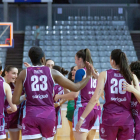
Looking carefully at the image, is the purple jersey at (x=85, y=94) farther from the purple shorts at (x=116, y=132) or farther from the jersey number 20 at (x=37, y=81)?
the jersey number 20 at (x=37, y=81)

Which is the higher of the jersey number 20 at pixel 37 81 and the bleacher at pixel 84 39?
the bleacher at pixel 84 39

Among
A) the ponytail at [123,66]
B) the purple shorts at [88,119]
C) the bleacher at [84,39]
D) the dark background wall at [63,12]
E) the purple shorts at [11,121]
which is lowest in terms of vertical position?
the purple shorts at [11,121]

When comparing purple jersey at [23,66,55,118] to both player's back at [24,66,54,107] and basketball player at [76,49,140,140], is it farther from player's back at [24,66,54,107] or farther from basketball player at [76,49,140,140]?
basketball player at [76,49,140,140]

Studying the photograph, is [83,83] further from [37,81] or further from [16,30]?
[16,30]

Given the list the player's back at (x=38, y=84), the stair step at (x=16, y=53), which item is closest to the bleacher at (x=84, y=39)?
the stair step at (x=16, y=53)

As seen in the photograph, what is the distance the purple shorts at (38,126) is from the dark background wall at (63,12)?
46.8ft

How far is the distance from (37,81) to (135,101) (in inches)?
43.5

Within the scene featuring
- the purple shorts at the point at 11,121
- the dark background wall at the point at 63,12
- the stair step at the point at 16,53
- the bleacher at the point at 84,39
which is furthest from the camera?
the dark background wall at the point at 63,12

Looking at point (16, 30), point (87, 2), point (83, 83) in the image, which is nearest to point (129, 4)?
point (87, 2)

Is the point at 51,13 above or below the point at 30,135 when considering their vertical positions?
above

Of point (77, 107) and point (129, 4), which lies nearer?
point (77, 107)

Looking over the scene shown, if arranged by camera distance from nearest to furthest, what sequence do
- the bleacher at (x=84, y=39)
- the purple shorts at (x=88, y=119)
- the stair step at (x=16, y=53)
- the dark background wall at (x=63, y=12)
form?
the purple shorts at (x=88, y=119), the bleacher at (x=84, y=39), the stair step at (x=16, y=53), the dark background wall at (x=63, y=12)

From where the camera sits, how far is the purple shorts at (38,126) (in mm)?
2779

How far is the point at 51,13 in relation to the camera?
16141 mm
